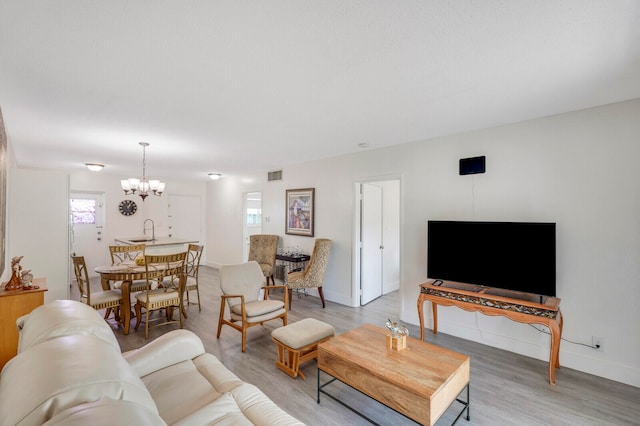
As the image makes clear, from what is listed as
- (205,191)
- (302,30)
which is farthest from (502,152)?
(205,191)

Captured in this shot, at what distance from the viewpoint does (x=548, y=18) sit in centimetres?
153

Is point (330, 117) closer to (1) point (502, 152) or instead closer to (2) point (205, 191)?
(1) point (502, 152)

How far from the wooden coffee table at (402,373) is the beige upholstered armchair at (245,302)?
3.74 feet

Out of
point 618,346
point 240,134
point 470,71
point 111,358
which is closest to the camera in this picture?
point 111,358

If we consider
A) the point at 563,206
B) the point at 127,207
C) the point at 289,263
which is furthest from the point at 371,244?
the point at 127,207

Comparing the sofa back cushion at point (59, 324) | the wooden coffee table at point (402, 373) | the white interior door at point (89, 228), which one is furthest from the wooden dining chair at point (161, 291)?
the white interior door at point (89, 228)

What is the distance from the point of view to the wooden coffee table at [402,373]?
1803 millimetres

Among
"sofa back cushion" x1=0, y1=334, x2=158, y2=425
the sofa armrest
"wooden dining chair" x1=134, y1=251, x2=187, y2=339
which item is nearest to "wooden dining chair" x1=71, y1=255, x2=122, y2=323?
"wooden dining chair" x1=134, y1=251, x2=187, y2=339

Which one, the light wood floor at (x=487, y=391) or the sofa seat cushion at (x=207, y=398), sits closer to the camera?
the sofa seat cushion at (x=207, y=398)

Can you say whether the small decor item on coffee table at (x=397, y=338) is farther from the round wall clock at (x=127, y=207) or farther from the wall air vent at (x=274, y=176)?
the round wall clock at (x=127, y=207)

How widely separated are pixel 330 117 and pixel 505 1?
185 centimetres

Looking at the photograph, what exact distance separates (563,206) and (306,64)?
2910mm

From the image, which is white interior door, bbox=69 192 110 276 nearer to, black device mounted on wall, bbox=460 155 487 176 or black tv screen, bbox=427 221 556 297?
black tv screen, bbox=427 221 556 297

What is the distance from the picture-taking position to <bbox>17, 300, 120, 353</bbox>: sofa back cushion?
4.40 ft
